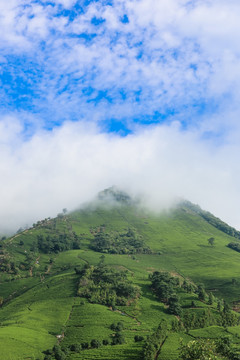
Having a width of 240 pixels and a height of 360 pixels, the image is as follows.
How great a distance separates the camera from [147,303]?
410 ft

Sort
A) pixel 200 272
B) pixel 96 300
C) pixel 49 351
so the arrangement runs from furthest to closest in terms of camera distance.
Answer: pixel 200 272 → pixel 96 300 → pixel 49 351

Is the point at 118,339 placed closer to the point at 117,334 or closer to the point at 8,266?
the point at 117,334

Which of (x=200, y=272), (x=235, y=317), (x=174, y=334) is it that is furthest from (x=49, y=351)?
(x=200, y=272)

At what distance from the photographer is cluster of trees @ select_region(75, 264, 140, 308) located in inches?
4926

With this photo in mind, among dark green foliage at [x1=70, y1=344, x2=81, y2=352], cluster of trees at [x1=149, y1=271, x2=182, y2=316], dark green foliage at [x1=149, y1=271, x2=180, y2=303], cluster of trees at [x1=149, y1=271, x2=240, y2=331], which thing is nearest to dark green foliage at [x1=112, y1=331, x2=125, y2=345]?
dark green foliage at [x1=70, y1=344, x2=81, y2=352]

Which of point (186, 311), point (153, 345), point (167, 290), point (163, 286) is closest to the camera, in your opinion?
point (153, 345)

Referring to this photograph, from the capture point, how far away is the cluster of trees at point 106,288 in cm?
12512

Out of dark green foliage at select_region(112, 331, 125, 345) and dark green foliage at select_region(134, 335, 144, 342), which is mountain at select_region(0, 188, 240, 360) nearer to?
dark green foliage at select_region(112, 331, 125, 345)

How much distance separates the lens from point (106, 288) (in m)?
134

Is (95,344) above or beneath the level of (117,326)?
beneath

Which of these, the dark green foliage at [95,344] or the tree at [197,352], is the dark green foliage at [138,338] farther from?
the tree at [197,352]

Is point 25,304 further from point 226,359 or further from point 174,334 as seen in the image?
point 226,359

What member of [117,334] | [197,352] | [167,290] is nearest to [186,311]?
[167,290]

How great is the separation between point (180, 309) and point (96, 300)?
131 ft
